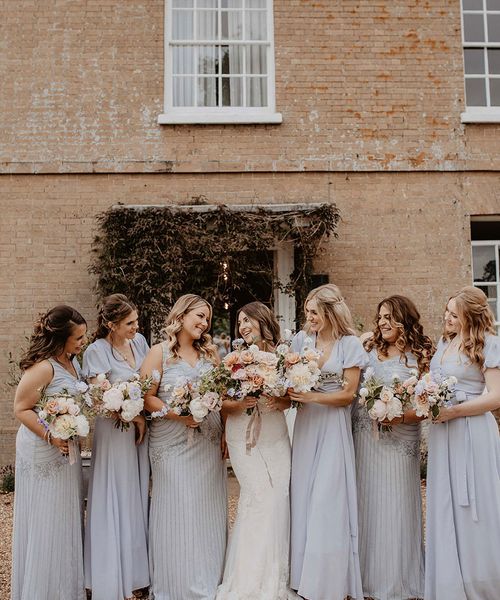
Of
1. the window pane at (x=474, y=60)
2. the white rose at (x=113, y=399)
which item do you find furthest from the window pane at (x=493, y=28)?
the white rose at (x=113, y=399)

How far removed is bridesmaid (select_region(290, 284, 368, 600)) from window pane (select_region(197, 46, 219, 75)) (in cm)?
564

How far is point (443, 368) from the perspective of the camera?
4.12m

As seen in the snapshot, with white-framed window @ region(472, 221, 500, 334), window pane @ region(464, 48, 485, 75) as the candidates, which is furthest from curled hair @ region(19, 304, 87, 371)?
window pane @ region(464, 48, 485, 75)

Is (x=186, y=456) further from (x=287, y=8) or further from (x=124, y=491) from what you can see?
(x=287, y=8)

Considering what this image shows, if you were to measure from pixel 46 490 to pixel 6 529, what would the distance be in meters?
2.84

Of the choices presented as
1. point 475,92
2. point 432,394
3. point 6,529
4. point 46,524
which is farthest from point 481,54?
point 6,529

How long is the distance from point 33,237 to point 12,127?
1591mm

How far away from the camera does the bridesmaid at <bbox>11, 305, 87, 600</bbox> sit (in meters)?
3.83

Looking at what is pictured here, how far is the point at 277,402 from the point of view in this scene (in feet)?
13.4

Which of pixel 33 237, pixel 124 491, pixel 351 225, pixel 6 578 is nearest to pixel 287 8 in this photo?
pixel 351 225

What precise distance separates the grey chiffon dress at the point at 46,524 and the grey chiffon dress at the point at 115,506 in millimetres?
114

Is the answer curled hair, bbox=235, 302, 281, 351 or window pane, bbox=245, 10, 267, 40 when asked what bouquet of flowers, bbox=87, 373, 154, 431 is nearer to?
curled hair, bbox=235, 302, 281, 351

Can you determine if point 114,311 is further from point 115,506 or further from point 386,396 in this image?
point 386,396

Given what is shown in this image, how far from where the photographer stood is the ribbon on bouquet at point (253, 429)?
4.13m
